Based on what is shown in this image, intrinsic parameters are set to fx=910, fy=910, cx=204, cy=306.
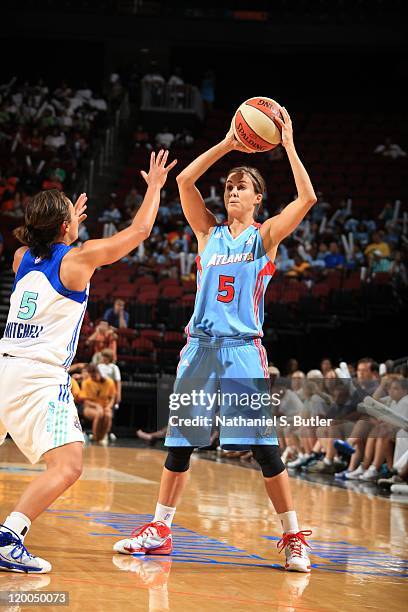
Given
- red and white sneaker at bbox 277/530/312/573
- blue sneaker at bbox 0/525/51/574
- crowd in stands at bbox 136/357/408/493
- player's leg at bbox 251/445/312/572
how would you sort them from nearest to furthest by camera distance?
blue sneaker at bbox 0/525/51/574
red and white sneaker at bbox 277/530/312/573
player's leg at bbox 251/445/312/572
crowd in stands at bbox 136/357/408/493

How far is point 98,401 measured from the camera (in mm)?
14188

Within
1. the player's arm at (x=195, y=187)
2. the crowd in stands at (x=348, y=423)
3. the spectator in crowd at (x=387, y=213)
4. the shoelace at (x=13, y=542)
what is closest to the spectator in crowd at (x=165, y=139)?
the spectator in crowd at (x=387, y=213)

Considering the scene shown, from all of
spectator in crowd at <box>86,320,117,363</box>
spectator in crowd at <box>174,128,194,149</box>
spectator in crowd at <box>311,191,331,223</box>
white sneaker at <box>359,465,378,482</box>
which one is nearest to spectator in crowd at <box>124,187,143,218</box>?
spectator in crowd at <box>174,128,194,149</box>

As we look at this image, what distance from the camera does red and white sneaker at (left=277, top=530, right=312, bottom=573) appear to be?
461cm

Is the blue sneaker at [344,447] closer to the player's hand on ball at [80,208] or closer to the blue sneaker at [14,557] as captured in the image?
the player's hand on ball at [80,208]

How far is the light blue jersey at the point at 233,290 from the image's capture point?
16.0 ft

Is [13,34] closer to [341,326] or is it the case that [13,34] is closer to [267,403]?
[341,326]

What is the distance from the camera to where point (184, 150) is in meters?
24.9

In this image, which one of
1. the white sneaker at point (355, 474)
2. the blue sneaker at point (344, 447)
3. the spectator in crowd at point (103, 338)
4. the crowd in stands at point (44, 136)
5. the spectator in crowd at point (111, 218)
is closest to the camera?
the white sneaker at point (355, 474)

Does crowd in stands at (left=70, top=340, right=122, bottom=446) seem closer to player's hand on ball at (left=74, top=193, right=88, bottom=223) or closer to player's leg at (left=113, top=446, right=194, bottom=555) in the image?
player's leg at (left=113, top=446, right=194, bottom=555)

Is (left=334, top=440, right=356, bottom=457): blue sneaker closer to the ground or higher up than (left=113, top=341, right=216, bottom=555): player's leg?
closer to the ground

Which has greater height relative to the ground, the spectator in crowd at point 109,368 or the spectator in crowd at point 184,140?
the spectator in crowd at point 184,140

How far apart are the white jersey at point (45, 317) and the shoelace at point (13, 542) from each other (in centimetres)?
78

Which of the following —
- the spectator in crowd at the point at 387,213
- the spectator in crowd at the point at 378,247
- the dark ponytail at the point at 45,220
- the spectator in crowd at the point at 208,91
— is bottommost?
the dark ponytail at the point at 45,220
